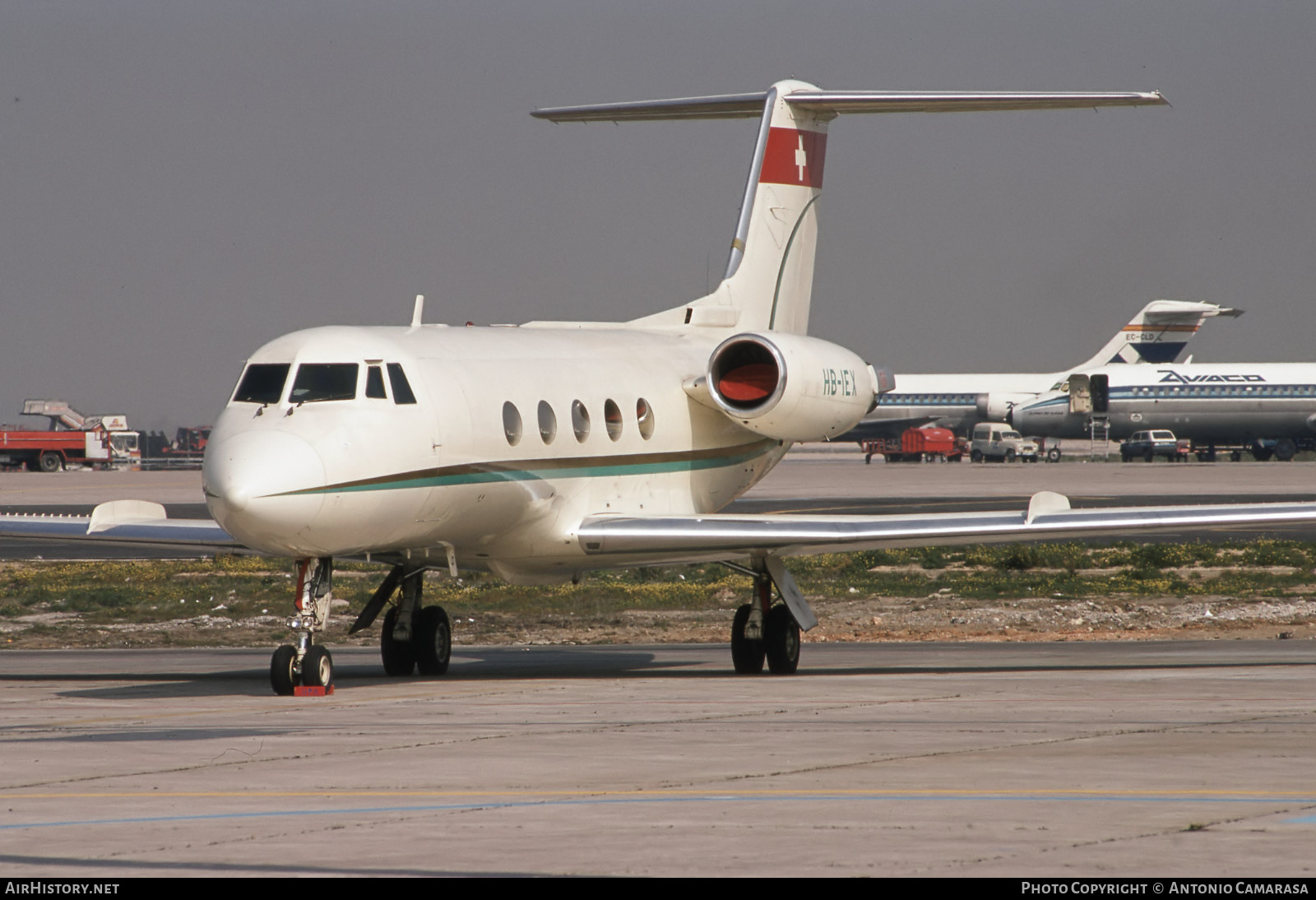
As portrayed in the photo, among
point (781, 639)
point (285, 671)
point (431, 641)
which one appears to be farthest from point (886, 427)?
point (285, 671)

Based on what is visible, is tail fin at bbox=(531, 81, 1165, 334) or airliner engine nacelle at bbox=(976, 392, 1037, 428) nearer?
tail fin at bbox=(531, 81, 1165, 334)

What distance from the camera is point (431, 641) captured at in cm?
1781

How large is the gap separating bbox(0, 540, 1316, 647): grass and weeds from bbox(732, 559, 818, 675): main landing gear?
23.4ft

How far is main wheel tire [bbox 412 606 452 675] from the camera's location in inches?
699

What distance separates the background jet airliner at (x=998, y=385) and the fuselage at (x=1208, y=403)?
13.7 feet

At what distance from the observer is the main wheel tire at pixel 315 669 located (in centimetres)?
1448

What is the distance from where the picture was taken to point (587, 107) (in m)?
23.2

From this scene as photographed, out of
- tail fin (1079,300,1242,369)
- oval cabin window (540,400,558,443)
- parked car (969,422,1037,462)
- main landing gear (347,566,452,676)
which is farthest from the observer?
tail fin (1079,300,1242,369)

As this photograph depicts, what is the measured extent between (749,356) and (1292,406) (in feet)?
242

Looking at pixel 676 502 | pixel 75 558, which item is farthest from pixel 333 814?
pixel 75 558

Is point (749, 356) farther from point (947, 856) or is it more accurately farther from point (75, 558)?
point (75, 558)

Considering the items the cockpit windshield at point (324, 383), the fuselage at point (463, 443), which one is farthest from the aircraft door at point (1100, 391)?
the cockpit windshield at point (324, 383)

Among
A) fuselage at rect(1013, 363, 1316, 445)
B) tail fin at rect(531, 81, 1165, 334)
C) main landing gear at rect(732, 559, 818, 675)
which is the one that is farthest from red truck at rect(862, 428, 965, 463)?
main landing gear at rect(732, 559, 818, 675)

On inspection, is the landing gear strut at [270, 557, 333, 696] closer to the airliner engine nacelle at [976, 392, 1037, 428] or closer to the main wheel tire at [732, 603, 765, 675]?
the main wheel tire at [732, 603, 765, 675]
